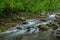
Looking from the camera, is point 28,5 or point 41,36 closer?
point 41,36

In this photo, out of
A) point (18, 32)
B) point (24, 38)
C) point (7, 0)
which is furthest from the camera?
point (7, 0)

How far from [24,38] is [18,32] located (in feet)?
8.49

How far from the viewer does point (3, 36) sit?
16.5 m

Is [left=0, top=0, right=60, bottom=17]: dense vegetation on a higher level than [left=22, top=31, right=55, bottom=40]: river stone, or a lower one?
higher

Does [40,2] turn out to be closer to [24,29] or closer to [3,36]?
[24,29]

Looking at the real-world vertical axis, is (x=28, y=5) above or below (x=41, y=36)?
above

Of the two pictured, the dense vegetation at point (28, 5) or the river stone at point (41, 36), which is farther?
the dense vegetation at point (28, 5)

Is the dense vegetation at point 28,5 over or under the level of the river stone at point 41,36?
over

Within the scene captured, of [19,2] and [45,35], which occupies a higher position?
[19,2]

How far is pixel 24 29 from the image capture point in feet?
64.1

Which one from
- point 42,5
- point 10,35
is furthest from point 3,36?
point 42,5

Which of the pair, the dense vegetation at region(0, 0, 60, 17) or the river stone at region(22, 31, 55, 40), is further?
the dense vegetation at region(0, 0, 60, 17)

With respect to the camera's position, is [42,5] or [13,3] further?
[42,5]

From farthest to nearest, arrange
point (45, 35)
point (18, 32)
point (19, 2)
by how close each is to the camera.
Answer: point (19, 2) → point (18, 32) → point (45, 35)
